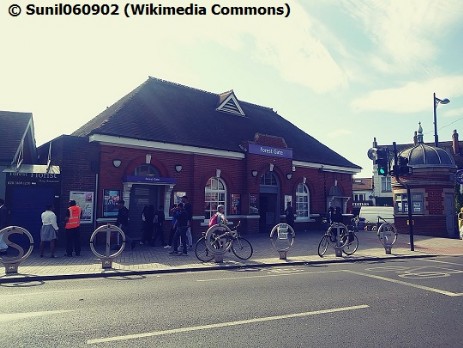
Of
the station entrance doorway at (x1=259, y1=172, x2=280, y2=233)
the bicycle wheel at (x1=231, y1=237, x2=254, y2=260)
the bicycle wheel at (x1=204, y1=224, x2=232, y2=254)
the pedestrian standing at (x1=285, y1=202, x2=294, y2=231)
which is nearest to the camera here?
the bicycle wheel at (x1=204, y1=224, x2=232, y2=254)

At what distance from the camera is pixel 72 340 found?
166 inches

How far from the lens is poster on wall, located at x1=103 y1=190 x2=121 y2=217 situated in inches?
563

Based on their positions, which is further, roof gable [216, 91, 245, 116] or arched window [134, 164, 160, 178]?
roof gable [216, 91, 245, 116]

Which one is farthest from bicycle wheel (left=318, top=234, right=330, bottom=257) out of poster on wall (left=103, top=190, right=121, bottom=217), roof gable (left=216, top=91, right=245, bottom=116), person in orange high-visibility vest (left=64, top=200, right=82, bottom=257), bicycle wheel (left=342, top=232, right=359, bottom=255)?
roof gable (left=216, top=91, right=245, bottom=116)

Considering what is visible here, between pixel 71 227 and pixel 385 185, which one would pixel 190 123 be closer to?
pixel 71 227

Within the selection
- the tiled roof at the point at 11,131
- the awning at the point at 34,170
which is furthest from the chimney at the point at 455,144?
the tiled roof at the point at 11,131

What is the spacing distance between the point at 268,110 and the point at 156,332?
24395 mm

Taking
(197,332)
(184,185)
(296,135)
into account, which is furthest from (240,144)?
(197,332)

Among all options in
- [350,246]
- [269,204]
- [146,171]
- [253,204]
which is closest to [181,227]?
[146,171]

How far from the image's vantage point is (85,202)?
13883 mm

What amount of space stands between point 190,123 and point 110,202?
6.64m

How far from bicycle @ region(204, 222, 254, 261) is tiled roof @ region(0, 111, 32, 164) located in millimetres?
9565

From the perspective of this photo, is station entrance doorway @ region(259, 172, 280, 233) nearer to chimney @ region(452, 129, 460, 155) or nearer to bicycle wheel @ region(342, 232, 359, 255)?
bicycle wheel @ region(342, 232, 359, 255)

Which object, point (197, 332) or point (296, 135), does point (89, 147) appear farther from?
point (296, 135)
